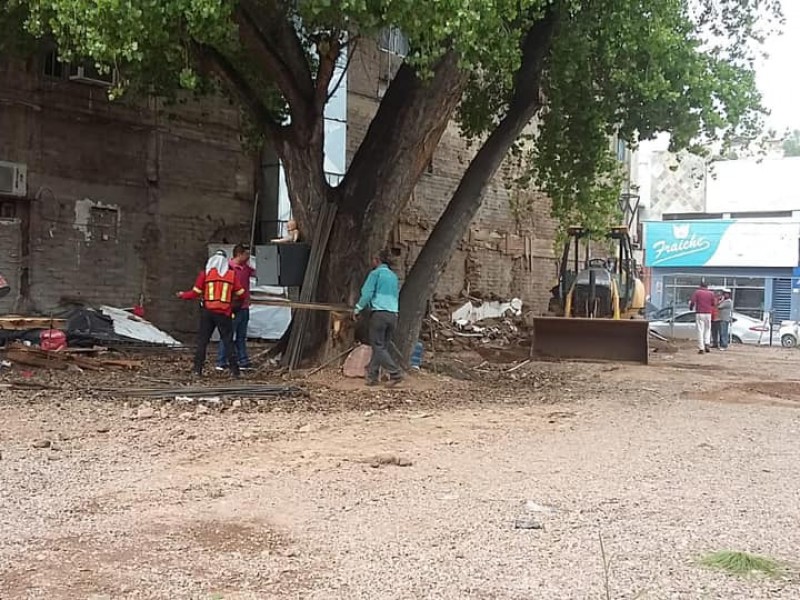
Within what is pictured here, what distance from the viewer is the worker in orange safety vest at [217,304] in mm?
12023

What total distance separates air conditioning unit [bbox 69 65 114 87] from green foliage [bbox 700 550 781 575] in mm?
14061

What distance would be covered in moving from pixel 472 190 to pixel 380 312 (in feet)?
9.34

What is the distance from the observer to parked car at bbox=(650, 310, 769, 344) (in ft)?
95.3

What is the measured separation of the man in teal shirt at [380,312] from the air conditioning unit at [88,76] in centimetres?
738

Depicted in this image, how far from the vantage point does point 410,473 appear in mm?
6625

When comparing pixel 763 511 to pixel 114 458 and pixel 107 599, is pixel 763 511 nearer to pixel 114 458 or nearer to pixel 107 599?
pixel 107 599

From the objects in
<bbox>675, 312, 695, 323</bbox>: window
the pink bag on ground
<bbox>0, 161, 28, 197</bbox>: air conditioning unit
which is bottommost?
the pink bag on ground

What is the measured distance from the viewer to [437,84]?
11.8m

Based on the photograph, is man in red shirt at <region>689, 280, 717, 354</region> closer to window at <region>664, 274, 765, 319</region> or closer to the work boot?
the work boot

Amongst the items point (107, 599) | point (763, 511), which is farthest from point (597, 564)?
point (107, 599)

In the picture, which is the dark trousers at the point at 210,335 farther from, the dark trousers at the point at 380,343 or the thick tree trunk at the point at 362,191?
the dark trousers at the point at 380,343

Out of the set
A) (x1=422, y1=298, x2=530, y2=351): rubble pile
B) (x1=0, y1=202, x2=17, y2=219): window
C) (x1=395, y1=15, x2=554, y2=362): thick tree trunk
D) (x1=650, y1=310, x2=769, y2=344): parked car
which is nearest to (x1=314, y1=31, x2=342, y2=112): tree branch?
(x1=395, y1=15, x2=554, y2=362): thick tree trunk

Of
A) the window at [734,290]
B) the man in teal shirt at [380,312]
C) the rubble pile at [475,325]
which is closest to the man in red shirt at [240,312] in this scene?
the man in teal shirt at [380,312]

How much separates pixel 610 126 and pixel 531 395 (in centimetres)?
515
